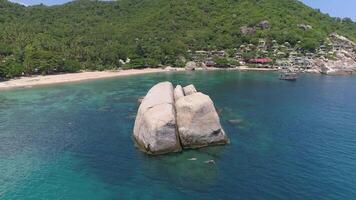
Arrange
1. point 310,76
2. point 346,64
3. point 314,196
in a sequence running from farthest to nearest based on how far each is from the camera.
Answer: point 346,64
point 310,76
point 314,196

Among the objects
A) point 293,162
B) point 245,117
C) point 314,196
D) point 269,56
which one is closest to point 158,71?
point 269,56

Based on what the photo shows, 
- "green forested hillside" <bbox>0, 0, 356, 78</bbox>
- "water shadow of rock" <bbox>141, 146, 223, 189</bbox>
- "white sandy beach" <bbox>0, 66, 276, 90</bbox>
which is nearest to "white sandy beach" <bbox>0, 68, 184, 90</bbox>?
"white sandy beach" <bbox>0, 66, 276, 90</bbox>

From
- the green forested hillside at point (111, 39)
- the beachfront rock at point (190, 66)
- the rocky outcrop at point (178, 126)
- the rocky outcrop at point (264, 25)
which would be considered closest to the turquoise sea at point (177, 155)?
the rocky outcrop at point (178, 126)

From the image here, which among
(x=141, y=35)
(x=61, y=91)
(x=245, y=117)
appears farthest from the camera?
(x=141, y=35)

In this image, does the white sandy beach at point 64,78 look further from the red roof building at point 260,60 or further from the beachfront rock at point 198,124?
the beachfront rock at point 198,124

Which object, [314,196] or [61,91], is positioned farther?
[61,91]

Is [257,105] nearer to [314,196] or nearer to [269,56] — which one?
[314,196]
